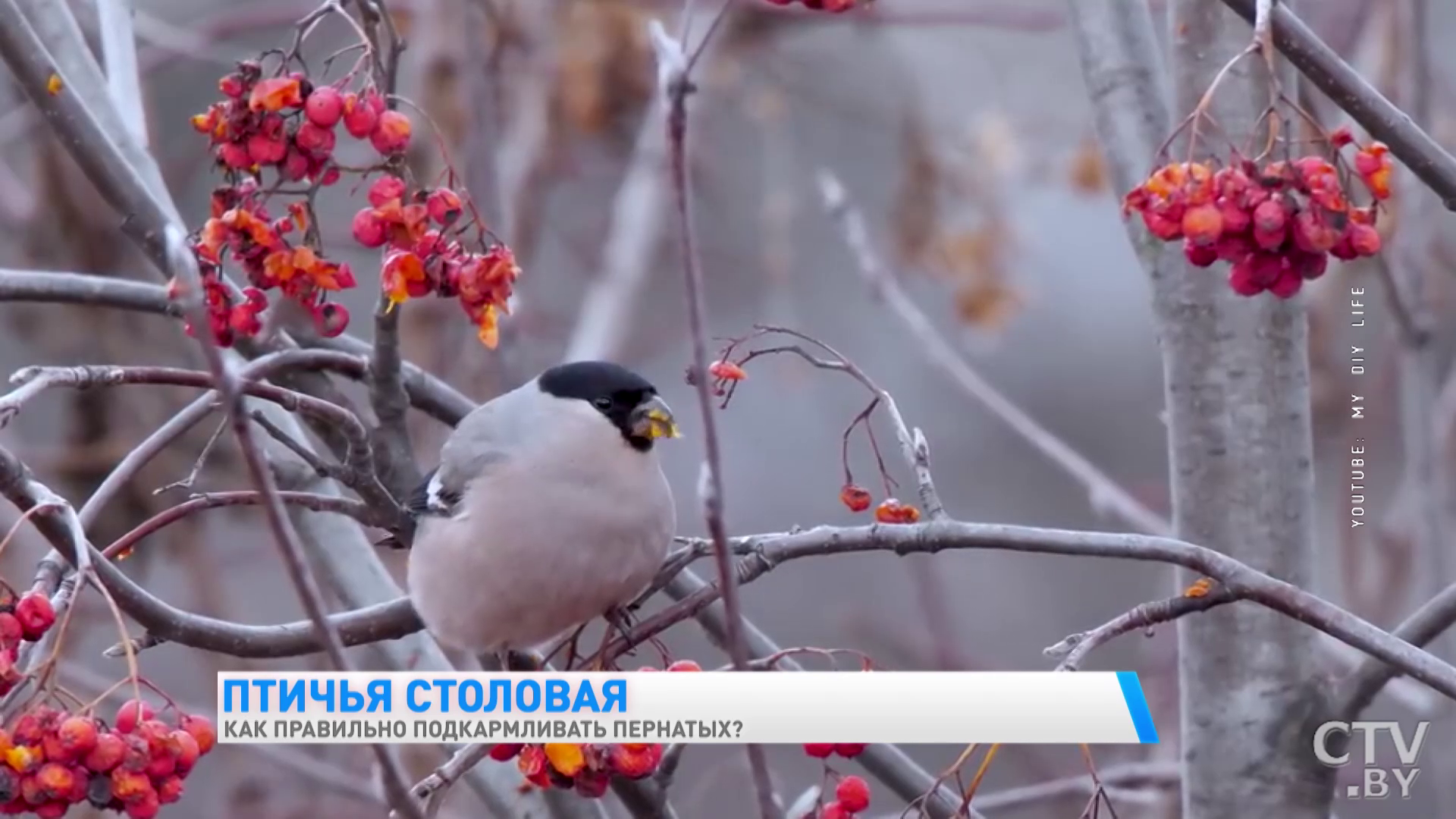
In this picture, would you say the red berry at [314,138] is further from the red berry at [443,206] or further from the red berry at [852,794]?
the red berry at [852,794]

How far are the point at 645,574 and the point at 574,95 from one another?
2051 millimetres

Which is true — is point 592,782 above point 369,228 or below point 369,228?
below

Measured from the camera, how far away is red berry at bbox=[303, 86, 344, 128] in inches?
55.5

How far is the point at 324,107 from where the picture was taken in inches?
55.5

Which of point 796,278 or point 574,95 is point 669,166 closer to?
point 574,95

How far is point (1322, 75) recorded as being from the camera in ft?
4.33

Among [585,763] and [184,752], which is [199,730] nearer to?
[184,752]

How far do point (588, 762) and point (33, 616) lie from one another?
1.46 feet

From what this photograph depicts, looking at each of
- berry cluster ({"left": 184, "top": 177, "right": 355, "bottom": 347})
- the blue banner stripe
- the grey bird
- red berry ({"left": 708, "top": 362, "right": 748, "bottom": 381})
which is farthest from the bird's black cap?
the blue banner stripe

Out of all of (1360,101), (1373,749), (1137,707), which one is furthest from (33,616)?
(1373,749)

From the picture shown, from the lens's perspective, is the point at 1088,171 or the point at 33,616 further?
the point at 1088,171

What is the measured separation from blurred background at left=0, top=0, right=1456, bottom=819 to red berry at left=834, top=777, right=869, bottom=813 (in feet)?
0.38

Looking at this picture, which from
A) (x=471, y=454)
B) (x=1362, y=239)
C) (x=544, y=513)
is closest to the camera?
(x=1362, y=239)

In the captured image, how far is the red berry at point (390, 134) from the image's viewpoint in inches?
56.2
